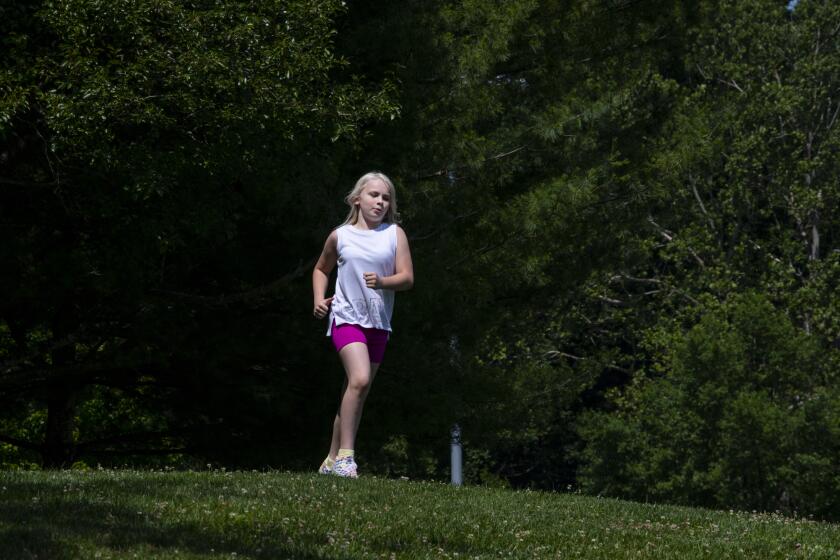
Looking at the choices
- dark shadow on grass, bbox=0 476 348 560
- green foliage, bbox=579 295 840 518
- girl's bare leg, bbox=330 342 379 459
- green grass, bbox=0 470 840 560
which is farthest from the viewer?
green foliage, bbox=579 295 840 518

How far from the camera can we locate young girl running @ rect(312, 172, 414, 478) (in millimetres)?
9219

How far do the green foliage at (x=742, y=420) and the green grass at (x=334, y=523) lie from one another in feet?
67.1

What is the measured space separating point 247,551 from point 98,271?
820 centimetres

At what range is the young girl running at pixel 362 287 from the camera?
30.2 ft

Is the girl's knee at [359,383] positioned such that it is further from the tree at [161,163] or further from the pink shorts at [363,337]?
the tree at [161,163]

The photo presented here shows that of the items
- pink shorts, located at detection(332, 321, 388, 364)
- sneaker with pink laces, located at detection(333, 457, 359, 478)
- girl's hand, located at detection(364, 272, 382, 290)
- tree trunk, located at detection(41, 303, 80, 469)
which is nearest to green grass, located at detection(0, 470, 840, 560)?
A: sneaker with pink laces, located at detection(333, 457, 359, 478)

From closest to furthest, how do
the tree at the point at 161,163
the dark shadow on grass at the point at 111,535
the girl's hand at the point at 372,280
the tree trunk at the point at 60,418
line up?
the dark shadow on grass at the point at 111,535 < the girl's hand at the point at 372,280 < the tree at the point at 161,163 < the tree trunk at the point at 60,418

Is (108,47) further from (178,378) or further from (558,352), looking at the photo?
(558,352)

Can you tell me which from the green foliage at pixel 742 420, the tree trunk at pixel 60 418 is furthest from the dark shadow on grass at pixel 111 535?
the green foliage at pixel 742 420

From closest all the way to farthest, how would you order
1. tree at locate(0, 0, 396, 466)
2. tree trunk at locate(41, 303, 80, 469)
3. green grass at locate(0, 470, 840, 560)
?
1. green grass at locate(0, 470, 840, 560)
2. tree at locate(0, 0, 396, 466)
3. tree trunk at locate(41, 303, 80, 469)

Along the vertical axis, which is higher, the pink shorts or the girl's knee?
the pink shorts

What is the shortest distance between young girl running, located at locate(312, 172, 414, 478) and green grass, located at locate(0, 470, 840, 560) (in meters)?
0.68

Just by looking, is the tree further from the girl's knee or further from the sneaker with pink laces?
the girl's knee

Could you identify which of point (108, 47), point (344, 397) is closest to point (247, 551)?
point (344, 397)
